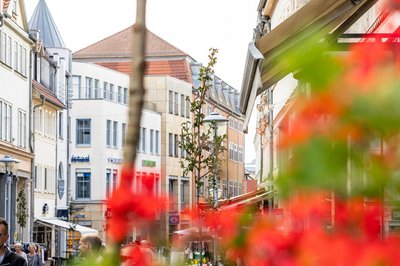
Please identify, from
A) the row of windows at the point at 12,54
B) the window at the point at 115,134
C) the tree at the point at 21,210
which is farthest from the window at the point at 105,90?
the tree at the point at 21,210

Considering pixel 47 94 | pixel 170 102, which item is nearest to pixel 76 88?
pixel 170 102

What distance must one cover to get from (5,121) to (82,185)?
1200 inches

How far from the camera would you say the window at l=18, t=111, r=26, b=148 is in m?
60.4

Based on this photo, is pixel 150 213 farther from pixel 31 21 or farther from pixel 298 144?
pixel 31 21

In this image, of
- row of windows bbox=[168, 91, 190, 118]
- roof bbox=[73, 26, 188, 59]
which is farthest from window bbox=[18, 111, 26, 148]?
roof bbox=[73, 26, 188, 59]

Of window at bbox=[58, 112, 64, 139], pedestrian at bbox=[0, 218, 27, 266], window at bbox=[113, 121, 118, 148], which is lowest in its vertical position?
pedestrian at bbox=[0, 218, 27, 266]

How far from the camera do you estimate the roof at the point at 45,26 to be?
3007 inches

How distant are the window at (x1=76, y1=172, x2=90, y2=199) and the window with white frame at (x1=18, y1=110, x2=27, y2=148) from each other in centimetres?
2576

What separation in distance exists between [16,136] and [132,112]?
58.2 m

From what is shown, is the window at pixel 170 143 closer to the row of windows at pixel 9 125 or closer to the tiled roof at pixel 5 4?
the row of windows at pixel 9 125

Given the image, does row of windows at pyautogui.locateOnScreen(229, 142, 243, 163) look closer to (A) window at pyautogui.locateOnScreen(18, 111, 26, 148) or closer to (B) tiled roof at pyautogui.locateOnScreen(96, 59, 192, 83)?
(B) tiled roof at pyautogui.locateOnScreen(96, 59, 192, 83)

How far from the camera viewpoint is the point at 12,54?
193ft

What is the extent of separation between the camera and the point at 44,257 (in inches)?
2267

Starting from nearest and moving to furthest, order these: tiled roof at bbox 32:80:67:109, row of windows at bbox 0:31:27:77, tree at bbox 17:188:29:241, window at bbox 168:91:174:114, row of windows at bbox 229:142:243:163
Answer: tree at bbox 17:188:29:241 < row of windows at bbox 0:31:27:77 < tiled roof at bbox 32:80:67:109 < window at bbox 168:91:174:114 < row of windows at bbox 229:142:243:163
